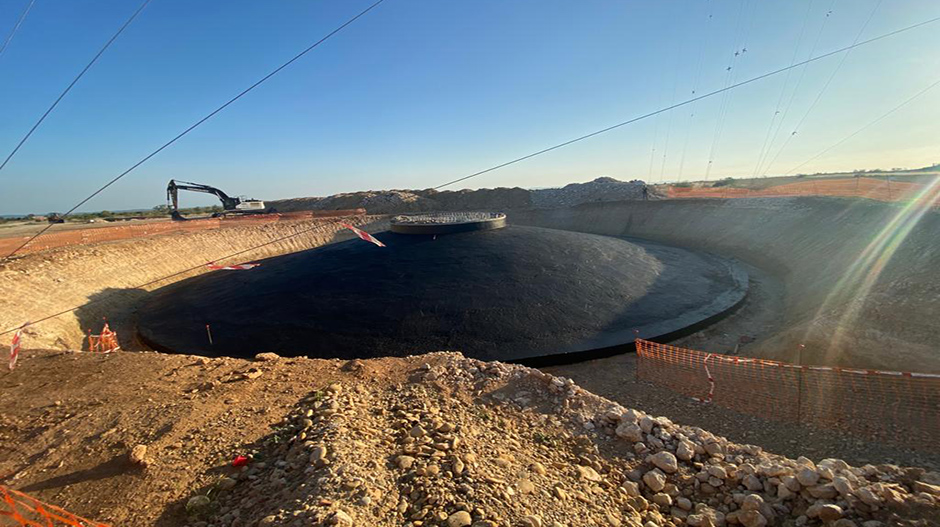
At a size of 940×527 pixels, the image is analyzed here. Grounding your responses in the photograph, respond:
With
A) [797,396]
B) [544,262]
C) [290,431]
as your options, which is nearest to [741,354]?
[797,396]

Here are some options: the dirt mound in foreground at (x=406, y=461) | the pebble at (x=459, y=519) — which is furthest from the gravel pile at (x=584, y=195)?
the pebble at (x=459, y=519)

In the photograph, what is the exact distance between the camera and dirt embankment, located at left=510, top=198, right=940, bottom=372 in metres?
9.02

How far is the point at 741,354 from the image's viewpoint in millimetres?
10016

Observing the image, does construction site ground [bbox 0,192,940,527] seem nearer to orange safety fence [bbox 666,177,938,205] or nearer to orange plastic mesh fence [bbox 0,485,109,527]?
orange plastic mesh fence [bbox 0,485,109,527]

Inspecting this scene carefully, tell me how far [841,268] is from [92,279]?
30.1m

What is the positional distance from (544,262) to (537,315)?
3192 mm

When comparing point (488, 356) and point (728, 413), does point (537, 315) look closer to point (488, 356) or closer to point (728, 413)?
point (488, 356)

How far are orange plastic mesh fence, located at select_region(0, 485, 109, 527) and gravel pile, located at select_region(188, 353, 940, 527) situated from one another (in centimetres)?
108

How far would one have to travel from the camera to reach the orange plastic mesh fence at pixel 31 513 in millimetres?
3734

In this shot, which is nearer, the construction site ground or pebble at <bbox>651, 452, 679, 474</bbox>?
the construction site ground

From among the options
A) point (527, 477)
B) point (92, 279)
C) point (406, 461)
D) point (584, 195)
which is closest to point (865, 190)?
point (584, 195)

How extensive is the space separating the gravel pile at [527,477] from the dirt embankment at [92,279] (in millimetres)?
12225

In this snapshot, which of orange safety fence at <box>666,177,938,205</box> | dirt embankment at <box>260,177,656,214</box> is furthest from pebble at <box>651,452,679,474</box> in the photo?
dirt embankment at <box>260,177,656,214</box>

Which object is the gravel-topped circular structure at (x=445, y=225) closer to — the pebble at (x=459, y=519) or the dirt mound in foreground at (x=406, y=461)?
the dirt mound in foreground at (x=406, y=461)
